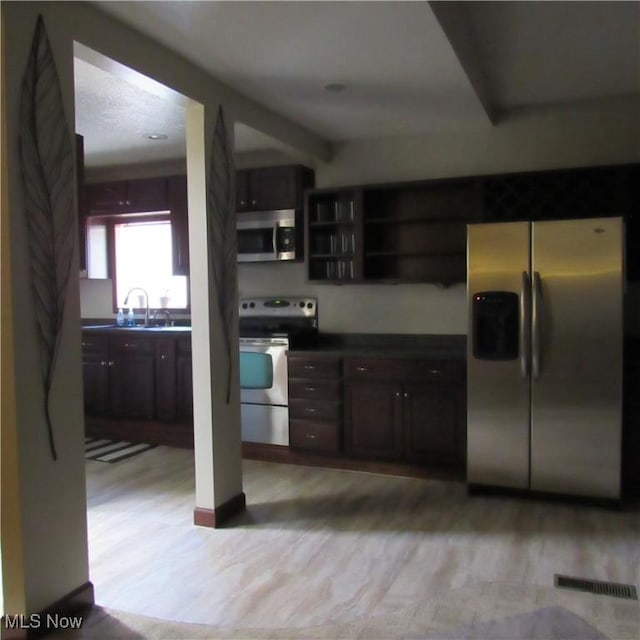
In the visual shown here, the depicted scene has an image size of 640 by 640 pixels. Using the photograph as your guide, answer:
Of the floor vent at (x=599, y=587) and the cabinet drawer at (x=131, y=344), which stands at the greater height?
the cabinet drawer at (x=131, y=344)

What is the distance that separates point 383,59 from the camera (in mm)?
2877

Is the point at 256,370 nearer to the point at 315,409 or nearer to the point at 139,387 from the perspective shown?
the point at 315,409

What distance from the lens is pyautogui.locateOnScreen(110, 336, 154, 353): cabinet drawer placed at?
191 inches

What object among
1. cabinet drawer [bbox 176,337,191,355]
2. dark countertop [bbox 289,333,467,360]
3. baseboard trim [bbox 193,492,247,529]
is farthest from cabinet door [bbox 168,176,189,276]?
baseboard trim [bbox 193,492,247,529]

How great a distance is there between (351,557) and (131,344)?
2883 millimetres

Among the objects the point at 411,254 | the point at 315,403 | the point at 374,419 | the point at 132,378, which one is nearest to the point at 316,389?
the point at 315,403

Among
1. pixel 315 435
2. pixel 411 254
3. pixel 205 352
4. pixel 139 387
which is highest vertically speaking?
pixel 411 254

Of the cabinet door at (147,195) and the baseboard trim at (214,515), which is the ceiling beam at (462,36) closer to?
the baseboard trim at (214,515)

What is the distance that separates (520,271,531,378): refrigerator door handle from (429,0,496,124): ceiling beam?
115cm

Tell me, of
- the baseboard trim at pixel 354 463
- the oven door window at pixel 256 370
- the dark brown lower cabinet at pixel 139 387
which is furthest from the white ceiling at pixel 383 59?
the baseboard trim at pixel 354 463

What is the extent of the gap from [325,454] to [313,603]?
182 cm

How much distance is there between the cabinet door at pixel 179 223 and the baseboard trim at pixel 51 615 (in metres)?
3.06

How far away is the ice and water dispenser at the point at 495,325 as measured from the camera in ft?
11.4

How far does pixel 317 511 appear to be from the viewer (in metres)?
3.39
